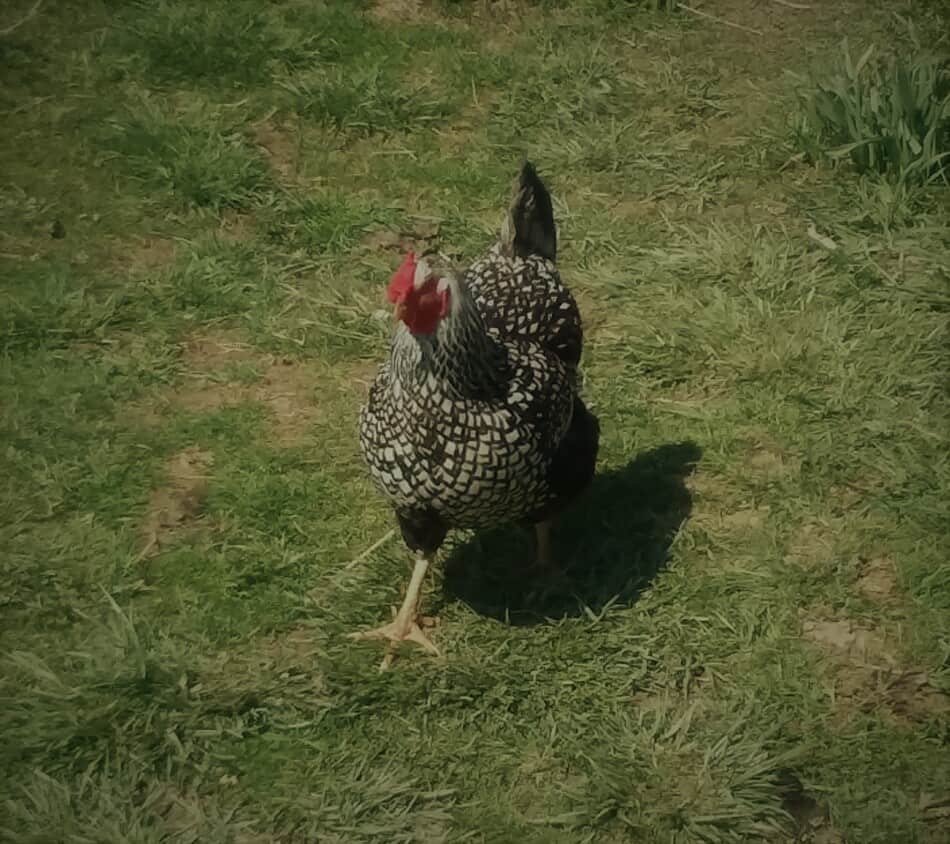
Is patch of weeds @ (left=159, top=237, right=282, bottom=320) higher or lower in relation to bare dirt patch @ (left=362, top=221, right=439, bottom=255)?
lower

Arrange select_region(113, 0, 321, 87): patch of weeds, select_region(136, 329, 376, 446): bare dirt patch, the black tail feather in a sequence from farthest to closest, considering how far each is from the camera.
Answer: select_region(113, 0, 321, 87): patch of weeds < select_region(136, 329, 376, 446): bare dirt patch < the black tail feather

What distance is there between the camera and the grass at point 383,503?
130 inches

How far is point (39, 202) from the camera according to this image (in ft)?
17.8

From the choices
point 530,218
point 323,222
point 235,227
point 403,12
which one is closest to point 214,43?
point 403,12

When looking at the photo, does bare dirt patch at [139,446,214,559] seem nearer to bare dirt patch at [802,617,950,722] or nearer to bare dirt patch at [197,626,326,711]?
bare dirt patch at [197,626,326,711]

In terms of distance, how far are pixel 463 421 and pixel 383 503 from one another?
944mm

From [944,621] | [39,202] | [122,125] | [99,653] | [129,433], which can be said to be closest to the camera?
[99,653]

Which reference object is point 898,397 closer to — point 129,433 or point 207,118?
point 129,433

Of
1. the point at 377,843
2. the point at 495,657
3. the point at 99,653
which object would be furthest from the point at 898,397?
the point at 99,653

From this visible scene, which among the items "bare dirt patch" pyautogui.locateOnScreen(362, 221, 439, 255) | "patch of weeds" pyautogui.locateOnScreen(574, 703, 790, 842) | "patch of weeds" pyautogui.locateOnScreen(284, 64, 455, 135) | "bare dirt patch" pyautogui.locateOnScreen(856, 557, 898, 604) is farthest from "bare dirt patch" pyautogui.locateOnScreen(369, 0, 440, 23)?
"patch of weeds" pyautogui.locateOnScreen(574, 703, 790, 842)

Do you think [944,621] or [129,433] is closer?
[944,621]

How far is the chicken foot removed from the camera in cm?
365

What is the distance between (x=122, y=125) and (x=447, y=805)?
3.86 metres

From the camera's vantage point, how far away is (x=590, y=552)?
157 inches
